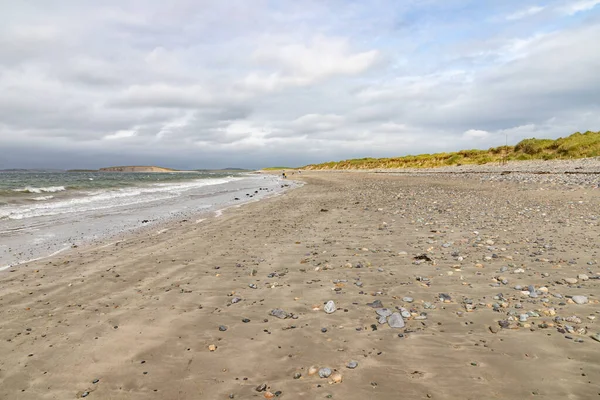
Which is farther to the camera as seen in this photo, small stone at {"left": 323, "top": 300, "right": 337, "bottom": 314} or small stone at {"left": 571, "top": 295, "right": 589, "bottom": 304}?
small stone at {"left": 323, "top": 300, "right": 337, "bottom": 314}

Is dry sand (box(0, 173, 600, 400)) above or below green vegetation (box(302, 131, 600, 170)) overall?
below

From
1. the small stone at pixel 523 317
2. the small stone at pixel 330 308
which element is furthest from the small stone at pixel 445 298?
the small stone at pixel 330 308

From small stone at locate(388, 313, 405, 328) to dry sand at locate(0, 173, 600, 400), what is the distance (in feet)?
0.38

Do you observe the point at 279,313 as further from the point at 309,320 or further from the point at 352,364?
the point at 352,364

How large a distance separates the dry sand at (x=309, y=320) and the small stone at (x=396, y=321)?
115mm

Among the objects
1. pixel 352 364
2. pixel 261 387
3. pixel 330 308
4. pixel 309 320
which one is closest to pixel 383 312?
pixel 330 308

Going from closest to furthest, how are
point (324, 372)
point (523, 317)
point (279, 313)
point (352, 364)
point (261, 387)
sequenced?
point (261, 387) < point (324, 372) < point (352, 364) < point (523, 317) < point (279, 313)

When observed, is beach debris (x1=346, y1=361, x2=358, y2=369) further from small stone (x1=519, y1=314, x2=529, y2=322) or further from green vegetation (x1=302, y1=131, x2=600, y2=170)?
green vegetation (x1=302, y1=131, x2=600, y2=170)

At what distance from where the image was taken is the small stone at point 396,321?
188 inches

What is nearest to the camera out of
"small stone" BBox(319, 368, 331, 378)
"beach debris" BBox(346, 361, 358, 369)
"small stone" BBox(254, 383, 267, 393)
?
"small stone" BBox(254, 383, 267, 393)

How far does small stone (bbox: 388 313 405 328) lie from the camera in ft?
15.7

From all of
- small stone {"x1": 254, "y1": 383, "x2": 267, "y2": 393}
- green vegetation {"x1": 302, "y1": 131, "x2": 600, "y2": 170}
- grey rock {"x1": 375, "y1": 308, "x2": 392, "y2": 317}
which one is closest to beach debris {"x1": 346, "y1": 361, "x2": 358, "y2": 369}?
small stone {"x1": 254, "y1": 383, "x2": 267, "y2": 393}

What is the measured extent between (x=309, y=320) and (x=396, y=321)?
1.29 meters

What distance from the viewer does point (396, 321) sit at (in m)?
4.89
